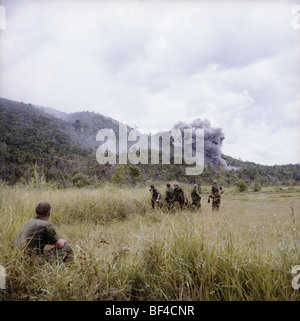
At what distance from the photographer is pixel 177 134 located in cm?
11156

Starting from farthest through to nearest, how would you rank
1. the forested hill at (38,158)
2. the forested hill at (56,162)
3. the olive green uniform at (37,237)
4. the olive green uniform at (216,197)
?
the forested hill at (38,158) < the forested hill at (56,162) < the olive green uniform at (216,197) < the olive green uniform at (37,237)

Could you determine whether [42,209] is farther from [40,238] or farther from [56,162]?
[56,162]

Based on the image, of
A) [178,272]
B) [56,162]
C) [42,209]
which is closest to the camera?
[178,272]

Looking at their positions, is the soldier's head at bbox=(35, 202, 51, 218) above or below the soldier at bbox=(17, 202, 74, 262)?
above

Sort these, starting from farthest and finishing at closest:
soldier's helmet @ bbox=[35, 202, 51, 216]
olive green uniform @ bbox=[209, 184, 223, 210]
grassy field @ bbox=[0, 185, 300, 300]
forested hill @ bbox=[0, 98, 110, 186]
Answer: forested hill @ bbox=[0, 98, 110, 186], olive green uniform @ bbox=[209, 184, 223, 210], soldier's helmet @ bbox=[35, 202, 51, 216], grassy field @ bbox=[0, 185, 300, 300]

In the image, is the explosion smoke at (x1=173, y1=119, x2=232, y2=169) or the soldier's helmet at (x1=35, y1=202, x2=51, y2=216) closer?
the soldier's helmet at (x1=35, y1=202, x2=51, y2=216)

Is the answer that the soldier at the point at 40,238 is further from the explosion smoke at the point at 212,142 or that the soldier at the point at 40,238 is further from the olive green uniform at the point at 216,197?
the explosion smoke at the point at 212,142

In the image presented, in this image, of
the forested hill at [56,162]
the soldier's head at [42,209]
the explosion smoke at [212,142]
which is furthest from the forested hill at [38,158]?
the explosion smoke at [212,142]

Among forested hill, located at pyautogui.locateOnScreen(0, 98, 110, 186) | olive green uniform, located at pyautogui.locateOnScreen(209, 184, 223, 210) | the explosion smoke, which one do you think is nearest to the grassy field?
olive green uniform, located at pyautogui.locateOnScreen(209, 184, 223, 210)

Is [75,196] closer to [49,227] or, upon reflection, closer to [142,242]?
[49,227]

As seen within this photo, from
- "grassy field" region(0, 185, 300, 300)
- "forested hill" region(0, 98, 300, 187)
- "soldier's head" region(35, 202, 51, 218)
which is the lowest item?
"grassy field" region(0, 185, 300, 300)

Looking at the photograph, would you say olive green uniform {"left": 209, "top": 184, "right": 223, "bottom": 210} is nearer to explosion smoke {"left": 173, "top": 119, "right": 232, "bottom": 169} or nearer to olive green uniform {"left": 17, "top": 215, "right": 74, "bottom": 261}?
olive green uniform {"left": 17, "top": 215, "right": 74, "bottom": 261}

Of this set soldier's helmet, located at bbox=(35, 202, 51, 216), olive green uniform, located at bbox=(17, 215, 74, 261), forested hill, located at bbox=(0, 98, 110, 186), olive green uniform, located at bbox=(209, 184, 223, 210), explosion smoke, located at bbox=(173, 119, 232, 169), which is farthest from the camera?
explosion smoke, located at bbox=(173, 119, 232, 169)

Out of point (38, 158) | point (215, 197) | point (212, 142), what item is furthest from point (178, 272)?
point (212, 142)
